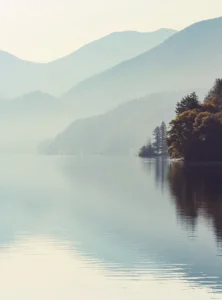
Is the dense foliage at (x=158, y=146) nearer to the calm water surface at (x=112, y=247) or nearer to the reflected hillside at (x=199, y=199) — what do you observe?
the reflected hillside at (x=199, y=199)

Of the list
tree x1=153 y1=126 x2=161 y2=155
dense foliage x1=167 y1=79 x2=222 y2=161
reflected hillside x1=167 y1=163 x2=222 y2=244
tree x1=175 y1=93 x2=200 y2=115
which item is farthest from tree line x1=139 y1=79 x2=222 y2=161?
tree x1=153 y1=126 x2=161 y2=155

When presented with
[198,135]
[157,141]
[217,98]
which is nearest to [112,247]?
[198,135]

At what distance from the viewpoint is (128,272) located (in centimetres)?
2473

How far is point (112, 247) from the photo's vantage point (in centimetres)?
2972

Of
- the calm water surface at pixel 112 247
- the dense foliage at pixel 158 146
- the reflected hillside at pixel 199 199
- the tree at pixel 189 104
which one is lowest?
the calm water surface at pixel 112 247

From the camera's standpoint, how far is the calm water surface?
22.6 metres

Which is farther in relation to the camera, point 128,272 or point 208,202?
point 208,202

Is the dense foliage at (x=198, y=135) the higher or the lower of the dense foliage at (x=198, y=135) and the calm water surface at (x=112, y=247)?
the higher

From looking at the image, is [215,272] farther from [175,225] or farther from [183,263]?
[175,225]

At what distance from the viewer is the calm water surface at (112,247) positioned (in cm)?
2264

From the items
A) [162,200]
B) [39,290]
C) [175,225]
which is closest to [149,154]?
[162,200]

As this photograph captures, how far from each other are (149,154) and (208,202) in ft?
493

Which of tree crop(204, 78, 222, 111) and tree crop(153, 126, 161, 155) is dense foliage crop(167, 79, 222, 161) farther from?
tree crop(153, 126, 161, 155)

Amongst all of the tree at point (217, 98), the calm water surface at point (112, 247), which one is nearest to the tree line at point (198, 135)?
the tree at point (217, 98)
